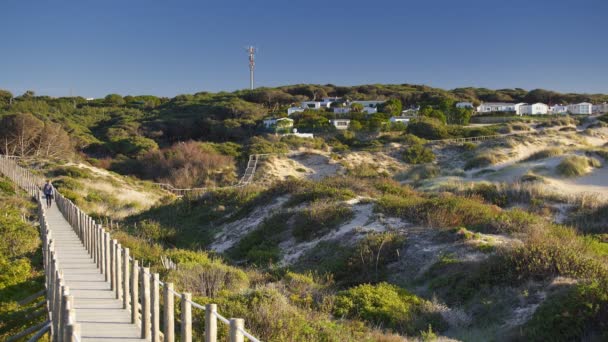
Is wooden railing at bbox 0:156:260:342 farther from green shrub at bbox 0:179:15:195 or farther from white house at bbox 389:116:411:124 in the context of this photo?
white house at bbox 389:116:411:124

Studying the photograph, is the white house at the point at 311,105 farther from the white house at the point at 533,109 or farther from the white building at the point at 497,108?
the white house at the point at 533,109

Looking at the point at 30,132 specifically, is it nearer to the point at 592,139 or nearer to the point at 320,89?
the point at 592,139

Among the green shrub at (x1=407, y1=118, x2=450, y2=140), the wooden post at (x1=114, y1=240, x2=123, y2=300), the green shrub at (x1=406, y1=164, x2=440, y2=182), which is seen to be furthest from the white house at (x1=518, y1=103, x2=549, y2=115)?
the wooden post at (x1=114, y1=240, x2=123, y2=300)

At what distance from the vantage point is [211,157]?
158 ft

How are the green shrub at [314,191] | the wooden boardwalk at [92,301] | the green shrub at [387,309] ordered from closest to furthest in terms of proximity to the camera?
the wooden boardwalk at [92,301], the green shrub at [387,309], the green shrub at [314,191]

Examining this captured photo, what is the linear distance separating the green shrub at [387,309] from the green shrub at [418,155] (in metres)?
40.8

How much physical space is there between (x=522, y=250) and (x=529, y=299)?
1381mm

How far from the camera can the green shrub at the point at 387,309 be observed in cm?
1001

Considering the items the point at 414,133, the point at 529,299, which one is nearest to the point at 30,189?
the point at 529,299

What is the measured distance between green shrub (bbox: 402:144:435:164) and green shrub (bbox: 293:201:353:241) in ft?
108

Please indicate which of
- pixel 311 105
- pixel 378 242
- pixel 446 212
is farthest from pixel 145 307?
pixel 311 105

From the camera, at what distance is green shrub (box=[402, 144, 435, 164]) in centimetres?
5125

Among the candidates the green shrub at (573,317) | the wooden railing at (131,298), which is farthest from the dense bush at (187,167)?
the green shrub at (573,317)

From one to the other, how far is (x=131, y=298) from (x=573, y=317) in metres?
6.64
